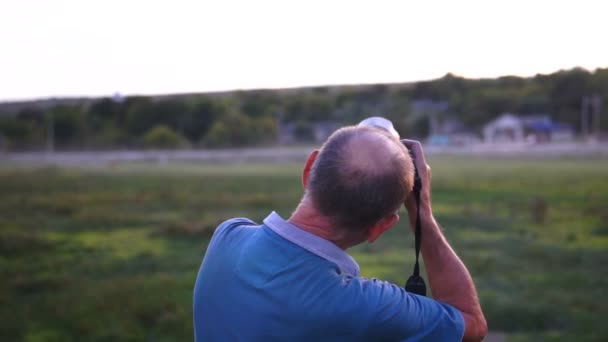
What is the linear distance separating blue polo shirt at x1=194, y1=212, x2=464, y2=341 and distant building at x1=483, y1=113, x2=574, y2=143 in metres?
7.60

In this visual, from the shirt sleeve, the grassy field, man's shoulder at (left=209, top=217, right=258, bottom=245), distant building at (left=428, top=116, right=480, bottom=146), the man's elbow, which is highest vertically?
man's shoulder at (left=209, top=217, right=258, bottom=245)

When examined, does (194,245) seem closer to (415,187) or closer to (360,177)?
(415,187)

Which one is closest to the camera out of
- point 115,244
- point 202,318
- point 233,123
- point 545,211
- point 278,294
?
point 278,294

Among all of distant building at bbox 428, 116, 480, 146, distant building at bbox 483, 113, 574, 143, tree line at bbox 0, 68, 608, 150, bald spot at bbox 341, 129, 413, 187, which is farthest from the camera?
distant building at bbox 483, 113, 574, 143

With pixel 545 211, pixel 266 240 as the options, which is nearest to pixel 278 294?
pixel 266 240

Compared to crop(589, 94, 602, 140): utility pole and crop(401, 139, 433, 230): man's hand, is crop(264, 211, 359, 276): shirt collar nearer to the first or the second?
crop(401, 139, 433, 230): man's hand

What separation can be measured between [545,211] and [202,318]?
9982 mm

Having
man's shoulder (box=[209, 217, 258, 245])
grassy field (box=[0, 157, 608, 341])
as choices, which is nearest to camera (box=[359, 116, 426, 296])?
man's shoulder (box=[209, 217, 258, 245])

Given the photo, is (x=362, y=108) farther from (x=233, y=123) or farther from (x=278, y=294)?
(x=278, y=294)

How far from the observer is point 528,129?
413 inches

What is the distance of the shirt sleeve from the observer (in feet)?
4.34

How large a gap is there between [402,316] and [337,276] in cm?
14

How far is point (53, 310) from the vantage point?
5.96 m

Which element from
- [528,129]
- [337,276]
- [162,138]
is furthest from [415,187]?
[528,129]
